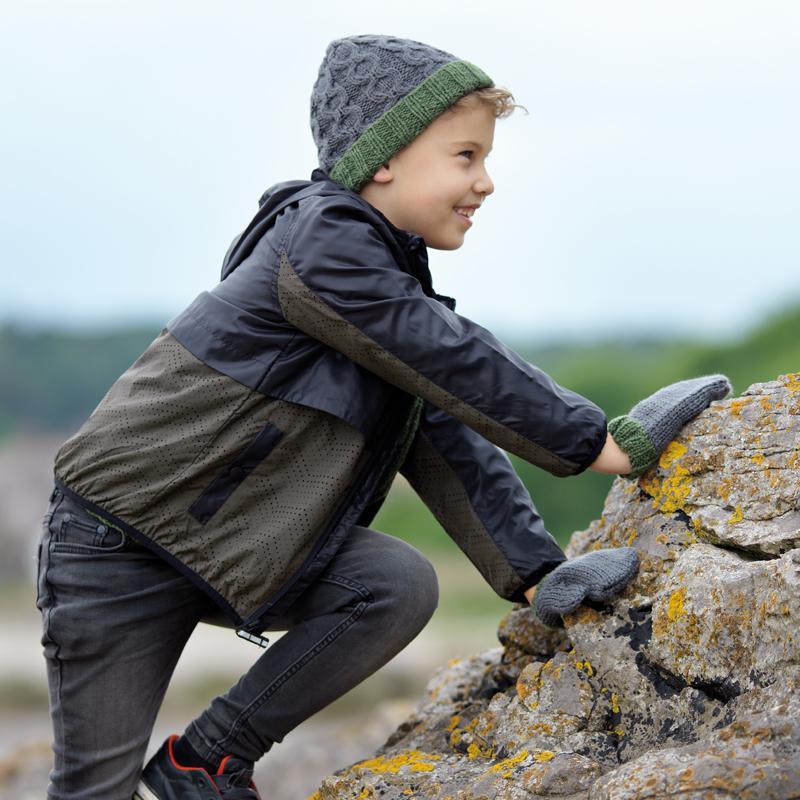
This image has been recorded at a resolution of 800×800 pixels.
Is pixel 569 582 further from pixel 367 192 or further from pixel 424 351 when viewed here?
pixel 367 192

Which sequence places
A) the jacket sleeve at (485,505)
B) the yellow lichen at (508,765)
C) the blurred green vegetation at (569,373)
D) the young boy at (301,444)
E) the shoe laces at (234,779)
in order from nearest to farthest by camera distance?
the yellow lichen at (508,765) < the young boy at (301,444) < the shoe laces at (234,779) < the jacket sleeve at (485,505) < the blurred green vegetation at (569,373)

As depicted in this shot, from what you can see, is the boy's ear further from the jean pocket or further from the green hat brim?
the jean pocket

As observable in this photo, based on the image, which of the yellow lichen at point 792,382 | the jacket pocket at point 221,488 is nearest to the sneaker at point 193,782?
the jacket pocket at point 221,488

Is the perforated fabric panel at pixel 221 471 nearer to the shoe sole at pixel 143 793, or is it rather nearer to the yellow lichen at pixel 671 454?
the shoe sole at pixel 143 793

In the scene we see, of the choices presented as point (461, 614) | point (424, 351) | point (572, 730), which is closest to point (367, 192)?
point (424, 351)

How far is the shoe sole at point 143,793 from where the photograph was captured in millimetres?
3520

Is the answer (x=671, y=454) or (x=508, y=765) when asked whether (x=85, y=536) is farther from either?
(x=671, y=454)

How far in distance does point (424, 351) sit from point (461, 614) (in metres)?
13.2

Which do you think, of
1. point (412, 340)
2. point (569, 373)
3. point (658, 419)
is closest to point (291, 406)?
point (412, 340)

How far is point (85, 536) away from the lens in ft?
11.2

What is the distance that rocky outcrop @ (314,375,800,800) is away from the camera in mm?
2826

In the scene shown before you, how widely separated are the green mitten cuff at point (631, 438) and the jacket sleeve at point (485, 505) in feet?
1.38

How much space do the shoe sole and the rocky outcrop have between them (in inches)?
18.9

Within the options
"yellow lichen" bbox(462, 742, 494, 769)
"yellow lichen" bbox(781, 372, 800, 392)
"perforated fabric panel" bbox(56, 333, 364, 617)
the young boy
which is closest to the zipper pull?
the young boy
